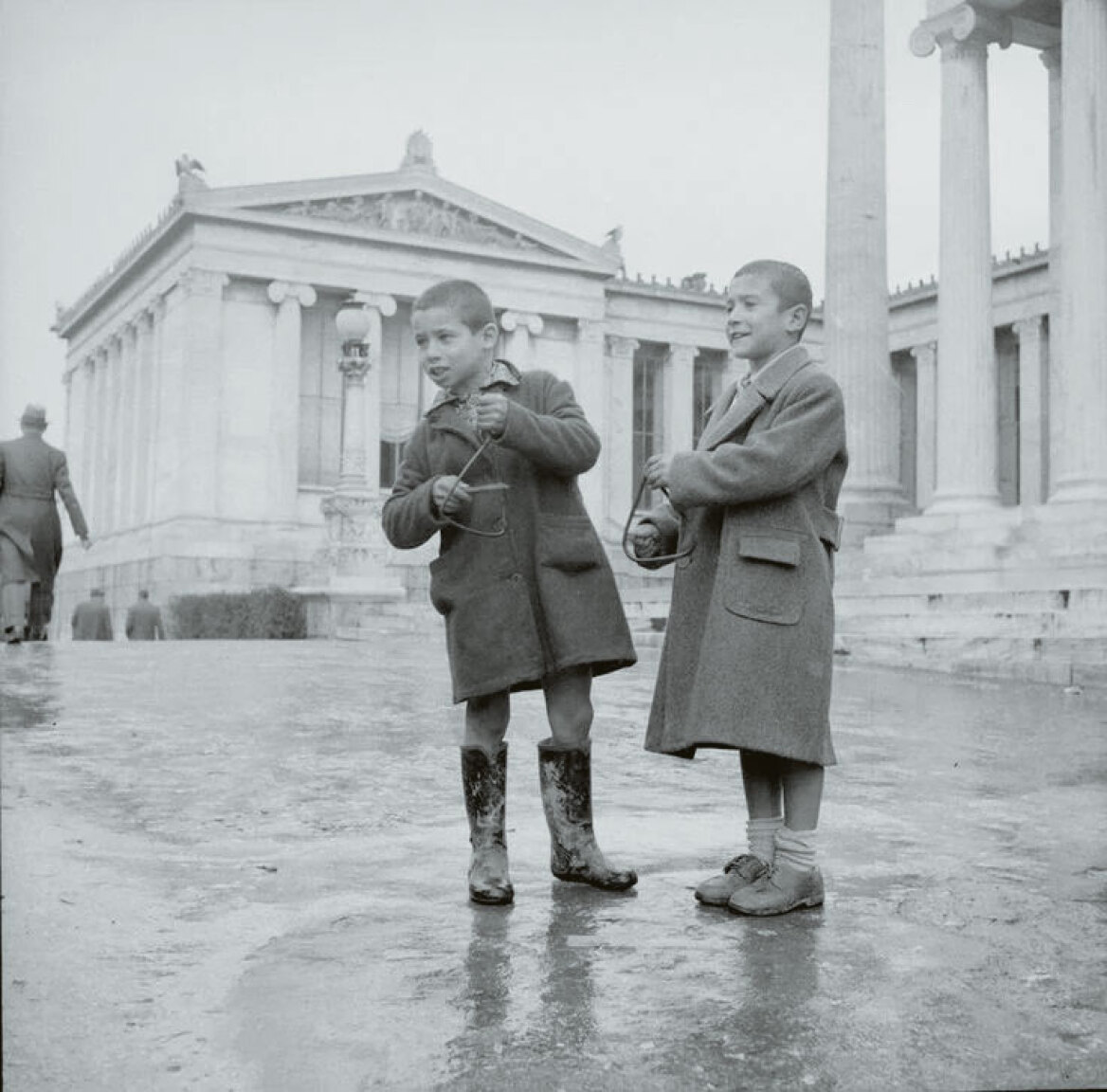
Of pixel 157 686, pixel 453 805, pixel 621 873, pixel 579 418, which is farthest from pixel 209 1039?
pixel 157 686

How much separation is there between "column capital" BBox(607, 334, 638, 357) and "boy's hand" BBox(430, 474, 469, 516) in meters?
39.6

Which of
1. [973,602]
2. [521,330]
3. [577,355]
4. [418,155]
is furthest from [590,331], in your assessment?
[973,602]

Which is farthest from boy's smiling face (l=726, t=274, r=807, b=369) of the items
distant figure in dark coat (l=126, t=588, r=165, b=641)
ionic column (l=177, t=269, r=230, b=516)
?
ionic column (l=177, t=269, r=230, b=516)

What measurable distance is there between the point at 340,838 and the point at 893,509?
53.6ft

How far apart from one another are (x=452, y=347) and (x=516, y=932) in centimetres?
141

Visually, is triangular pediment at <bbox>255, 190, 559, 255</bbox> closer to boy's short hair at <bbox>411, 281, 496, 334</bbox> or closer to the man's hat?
the man's hat

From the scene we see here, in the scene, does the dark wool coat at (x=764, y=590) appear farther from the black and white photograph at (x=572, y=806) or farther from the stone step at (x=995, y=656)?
the stone step at (x=995, y=656)

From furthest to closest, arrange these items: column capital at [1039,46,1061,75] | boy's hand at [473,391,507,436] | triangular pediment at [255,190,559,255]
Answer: triangular pediment at [255,190,559,255], column capital at [1039,46,1061,75], boy's hand at [473,391,507,436]

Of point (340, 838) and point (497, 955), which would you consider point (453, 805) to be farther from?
point (497, 955)

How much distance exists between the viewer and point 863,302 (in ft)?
64.8

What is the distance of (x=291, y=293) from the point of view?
37312 mm

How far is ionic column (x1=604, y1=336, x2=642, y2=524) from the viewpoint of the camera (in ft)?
140

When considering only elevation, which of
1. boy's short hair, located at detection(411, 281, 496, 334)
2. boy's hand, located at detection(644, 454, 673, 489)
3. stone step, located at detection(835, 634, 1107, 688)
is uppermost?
boy's short hair, located at detection(411, 281, 496, 334)

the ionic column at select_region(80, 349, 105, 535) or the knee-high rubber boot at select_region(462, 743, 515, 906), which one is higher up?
the ionic column at select_region(80, 349, 105, 535)
